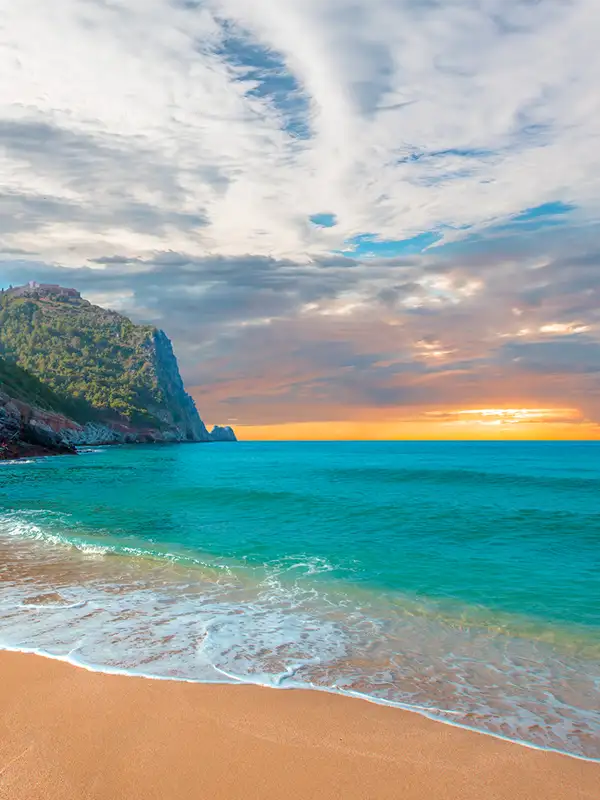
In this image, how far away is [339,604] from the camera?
1117 cm

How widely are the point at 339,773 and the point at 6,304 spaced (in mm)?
223810

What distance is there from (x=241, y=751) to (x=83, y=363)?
→ 185 meters

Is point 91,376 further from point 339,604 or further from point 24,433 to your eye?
point 339,604

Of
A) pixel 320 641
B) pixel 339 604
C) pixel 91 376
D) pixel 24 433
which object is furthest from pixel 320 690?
pixel 91 376

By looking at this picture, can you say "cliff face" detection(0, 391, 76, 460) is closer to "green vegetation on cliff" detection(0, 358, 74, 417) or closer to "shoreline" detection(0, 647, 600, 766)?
"green vegetation on cliff" detection(0, 358, 74, 417)

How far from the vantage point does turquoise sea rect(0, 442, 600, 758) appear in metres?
7.04

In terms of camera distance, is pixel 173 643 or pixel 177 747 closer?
pixel 177 747

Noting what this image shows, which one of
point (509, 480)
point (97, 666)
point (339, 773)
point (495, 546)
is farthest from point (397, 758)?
point (509, 480)

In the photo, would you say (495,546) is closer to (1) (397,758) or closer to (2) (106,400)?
(1) (397,758)

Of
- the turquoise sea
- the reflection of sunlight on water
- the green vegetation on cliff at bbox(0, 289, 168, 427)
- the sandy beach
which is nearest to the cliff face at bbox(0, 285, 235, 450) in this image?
the green vegetation on cliff at bbox(0, 289, 168, 427)

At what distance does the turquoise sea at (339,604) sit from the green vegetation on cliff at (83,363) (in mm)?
120321

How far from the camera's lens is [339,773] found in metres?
4.82

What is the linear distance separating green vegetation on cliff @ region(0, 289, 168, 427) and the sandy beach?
132497 millimetres

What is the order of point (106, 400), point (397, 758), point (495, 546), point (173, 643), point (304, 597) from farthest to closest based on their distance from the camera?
point (106, 400)
point (495, 546)
point (304, 597)
point (173, 643)
point (397, 758)
